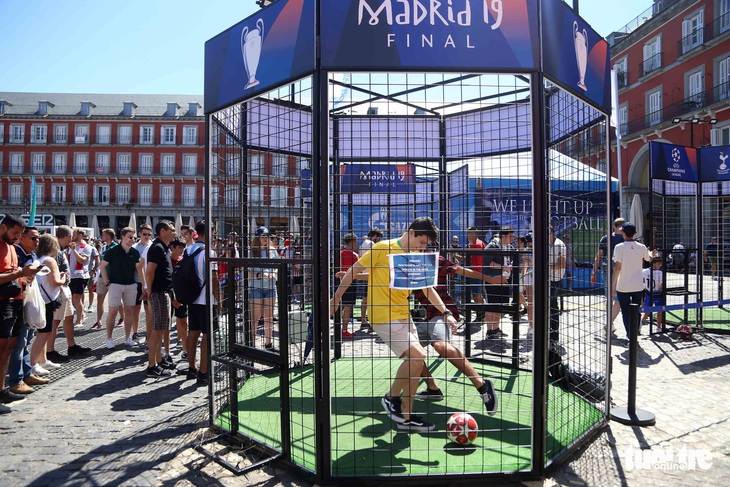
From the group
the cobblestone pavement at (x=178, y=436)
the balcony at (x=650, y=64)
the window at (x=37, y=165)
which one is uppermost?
the balcony at (x=650, y=64)

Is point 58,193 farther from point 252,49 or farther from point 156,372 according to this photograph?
point 252,49

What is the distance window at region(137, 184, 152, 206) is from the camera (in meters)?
58.3

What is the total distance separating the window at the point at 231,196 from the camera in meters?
5.23

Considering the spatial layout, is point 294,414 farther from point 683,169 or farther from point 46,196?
point 46,196

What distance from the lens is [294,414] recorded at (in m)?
5.14

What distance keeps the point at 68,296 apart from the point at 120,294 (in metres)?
0.78

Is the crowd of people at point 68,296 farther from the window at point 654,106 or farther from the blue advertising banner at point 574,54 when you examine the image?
the window at point 654,106

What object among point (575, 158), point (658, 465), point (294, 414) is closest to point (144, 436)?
point (294, 414)

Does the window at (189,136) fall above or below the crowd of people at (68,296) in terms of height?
above

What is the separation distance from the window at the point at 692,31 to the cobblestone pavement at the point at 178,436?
28059 millimetres

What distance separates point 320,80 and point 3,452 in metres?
4.23

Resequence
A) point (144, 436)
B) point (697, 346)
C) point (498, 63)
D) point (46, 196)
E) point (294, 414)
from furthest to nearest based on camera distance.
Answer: point (46, 196), point (697, 346), point (294, 414), point (144, 436), point (498, 63)

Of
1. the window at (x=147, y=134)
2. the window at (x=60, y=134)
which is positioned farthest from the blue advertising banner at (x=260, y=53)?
the window at (x=60, y=134)

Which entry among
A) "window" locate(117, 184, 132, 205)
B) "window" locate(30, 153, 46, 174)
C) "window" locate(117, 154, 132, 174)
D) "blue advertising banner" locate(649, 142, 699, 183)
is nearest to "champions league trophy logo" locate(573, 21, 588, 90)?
"blue advertising banner" locate(649, 142, 699, 183)
